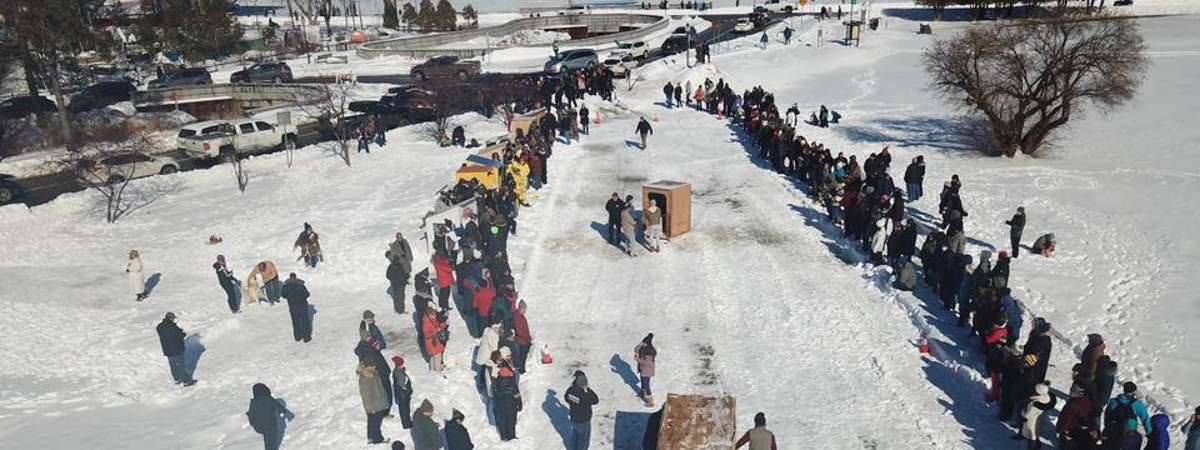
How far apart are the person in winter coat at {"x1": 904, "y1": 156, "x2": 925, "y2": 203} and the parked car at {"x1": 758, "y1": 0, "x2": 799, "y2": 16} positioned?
51.2 m

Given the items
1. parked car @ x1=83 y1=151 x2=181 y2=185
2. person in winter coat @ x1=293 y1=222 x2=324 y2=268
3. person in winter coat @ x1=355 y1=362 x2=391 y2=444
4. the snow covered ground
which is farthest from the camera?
parked car @ x1=83 y1=151 x2=181 y2=185

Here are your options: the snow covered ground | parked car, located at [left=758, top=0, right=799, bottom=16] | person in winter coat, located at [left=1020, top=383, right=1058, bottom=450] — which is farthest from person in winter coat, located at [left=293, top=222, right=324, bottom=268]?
parked car, located at [left=758, top=0, right=799, bottom=16]

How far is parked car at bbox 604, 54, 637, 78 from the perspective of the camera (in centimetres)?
3906

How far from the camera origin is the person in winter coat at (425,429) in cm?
897

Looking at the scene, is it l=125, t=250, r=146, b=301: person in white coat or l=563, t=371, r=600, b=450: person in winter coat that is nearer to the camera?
l=563, t=371, r=600, b=450: person in winter coat

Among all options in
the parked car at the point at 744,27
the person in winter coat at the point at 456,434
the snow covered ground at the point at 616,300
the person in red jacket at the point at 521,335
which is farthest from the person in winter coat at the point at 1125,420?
the parked car at the point at 744,27

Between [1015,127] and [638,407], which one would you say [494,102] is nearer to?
[1015,127]

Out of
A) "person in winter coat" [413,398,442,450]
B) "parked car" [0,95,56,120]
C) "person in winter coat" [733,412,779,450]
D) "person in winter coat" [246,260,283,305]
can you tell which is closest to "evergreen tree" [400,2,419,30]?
"parked car" [0,95,56,120]

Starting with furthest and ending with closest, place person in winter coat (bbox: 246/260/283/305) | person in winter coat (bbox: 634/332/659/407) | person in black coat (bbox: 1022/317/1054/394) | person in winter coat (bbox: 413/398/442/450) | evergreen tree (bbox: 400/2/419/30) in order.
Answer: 1. evergreen tree (bbox: 400/2/419/30)
2. person in winter coat (bbox: 246/260/283/305)
3. person in winter coat (bbox: 634/332/659/407)
4. person in black coat (bbox: 1022/317/1054/394)
5. person in winter coat (bbox: 413/398/442/450)

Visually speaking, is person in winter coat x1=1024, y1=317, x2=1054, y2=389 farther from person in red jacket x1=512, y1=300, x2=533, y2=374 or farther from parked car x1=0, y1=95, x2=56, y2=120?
parked car x1=0, y1=95, x2=56, y2=120

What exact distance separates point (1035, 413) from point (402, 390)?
7564mm

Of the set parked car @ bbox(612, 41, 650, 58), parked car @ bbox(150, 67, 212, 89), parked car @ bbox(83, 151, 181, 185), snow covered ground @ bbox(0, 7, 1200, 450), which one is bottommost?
snow covered ground @ bbox(0, 7, 1200, 450)

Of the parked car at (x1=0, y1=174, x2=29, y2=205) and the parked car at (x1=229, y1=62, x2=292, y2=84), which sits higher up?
the parked car at (x1=229, y1=62, x2=292, y2=84)

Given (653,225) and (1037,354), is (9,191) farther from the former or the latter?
(1037,354)
